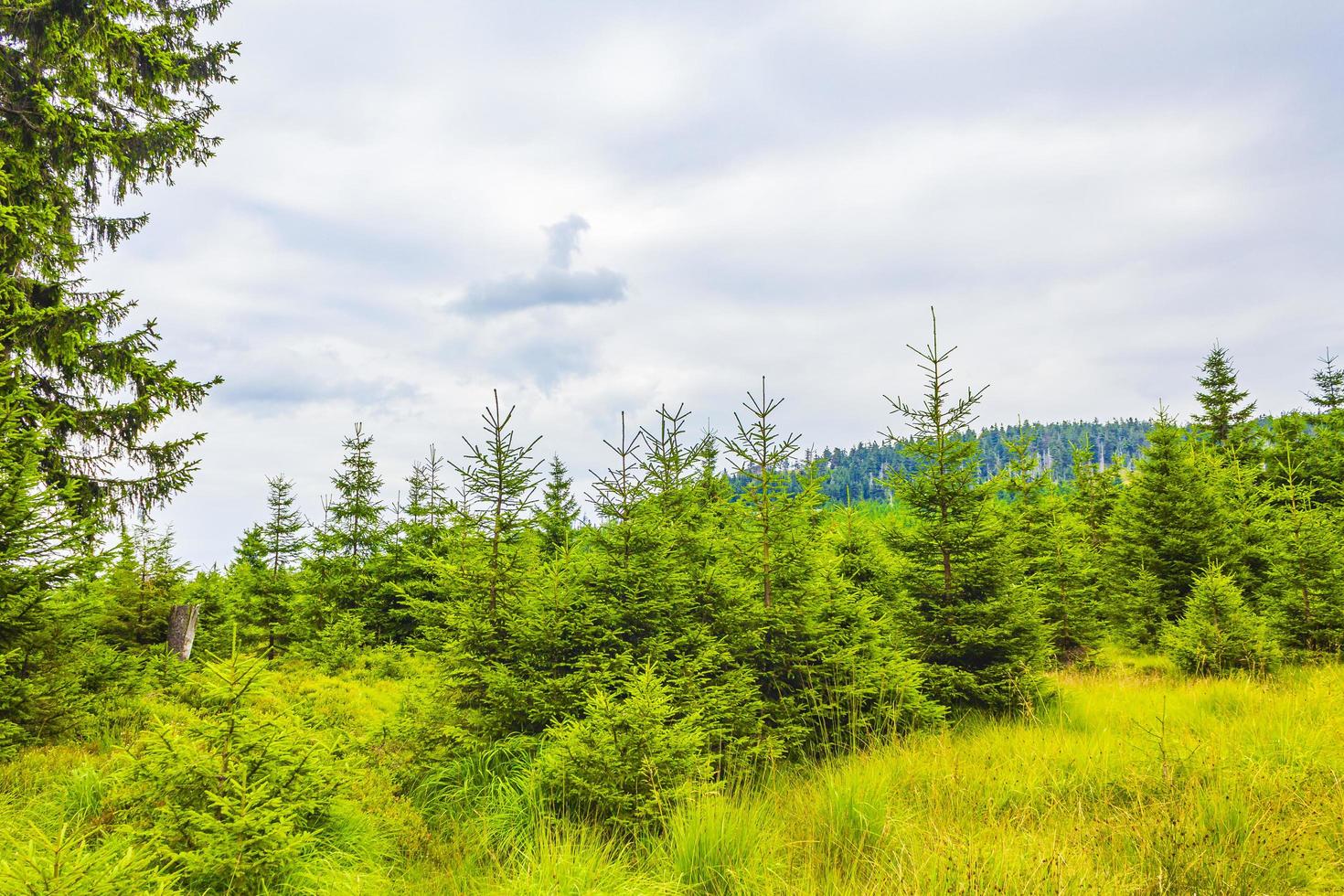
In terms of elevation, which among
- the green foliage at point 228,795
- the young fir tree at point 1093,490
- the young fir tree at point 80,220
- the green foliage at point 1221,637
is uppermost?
the young fir tree at point 80,220

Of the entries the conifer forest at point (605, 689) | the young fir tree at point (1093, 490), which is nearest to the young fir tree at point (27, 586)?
the conifer forest at point (605, 689)

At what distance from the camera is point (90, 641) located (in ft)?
28.4

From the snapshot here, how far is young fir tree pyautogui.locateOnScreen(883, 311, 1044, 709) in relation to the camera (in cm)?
849

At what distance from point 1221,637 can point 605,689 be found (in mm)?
11506

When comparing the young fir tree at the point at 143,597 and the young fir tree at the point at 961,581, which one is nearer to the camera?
the young fir tree at the point at 961,581

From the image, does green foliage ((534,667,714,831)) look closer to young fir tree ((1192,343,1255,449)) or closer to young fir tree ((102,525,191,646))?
young fir tree ((102,525,191,646))

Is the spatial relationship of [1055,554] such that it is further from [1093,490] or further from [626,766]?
[626,766]

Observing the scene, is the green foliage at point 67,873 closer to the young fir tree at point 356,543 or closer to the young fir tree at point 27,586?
the young fir tree at point 27,586

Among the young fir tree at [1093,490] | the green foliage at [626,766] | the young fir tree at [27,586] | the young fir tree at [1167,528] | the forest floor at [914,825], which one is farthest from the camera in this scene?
the young fir tree at [1093,490]

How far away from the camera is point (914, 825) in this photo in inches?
172

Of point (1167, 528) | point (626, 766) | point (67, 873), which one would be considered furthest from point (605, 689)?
point (1167, 528)

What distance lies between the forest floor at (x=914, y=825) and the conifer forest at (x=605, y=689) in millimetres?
37

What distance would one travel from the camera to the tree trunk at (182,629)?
12133mm

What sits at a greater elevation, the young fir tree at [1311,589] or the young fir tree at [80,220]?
the young fir tree at [80,220]
